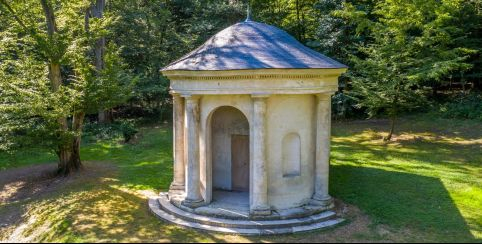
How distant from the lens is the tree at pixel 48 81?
15.3 metres

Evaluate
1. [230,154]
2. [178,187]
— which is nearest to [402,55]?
[230,154]

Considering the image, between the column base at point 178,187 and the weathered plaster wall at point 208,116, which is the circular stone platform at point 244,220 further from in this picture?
the column base at point 178,187

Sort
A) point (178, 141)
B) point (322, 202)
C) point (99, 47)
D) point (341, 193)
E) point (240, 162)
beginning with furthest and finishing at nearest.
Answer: point (99, 47), point (341, 193), point (240, 162), point (178, 141), point (322, 202)

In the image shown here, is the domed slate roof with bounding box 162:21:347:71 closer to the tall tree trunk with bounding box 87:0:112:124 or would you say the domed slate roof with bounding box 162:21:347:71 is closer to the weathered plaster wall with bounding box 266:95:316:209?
the weathered plaster wall with bounding box 266:95:316:209

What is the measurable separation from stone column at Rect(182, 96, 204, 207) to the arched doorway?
2.93 ft

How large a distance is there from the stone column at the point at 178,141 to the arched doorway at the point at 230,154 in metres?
1.02

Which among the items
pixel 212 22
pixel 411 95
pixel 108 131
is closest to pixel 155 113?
pixel 108 131

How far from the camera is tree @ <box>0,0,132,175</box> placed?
15.3 m

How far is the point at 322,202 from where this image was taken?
12180mm

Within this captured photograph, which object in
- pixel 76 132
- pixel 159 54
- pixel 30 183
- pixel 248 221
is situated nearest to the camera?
pixel 248 221

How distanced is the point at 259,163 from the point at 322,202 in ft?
8.01

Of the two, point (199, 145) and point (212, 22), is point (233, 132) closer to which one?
point (199, 145)

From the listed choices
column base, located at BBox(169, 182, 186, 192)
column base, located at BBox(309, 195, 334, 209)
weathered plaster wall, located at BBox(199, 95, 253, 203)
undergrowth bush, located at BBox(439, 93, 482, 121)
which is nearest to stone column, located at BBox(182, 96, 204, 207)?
weathered plaster wall, located at BBox(199, 95, 253, 203)

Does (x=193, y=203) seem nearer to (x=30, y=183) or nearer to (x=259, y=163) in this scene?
(x=259, y=163)
